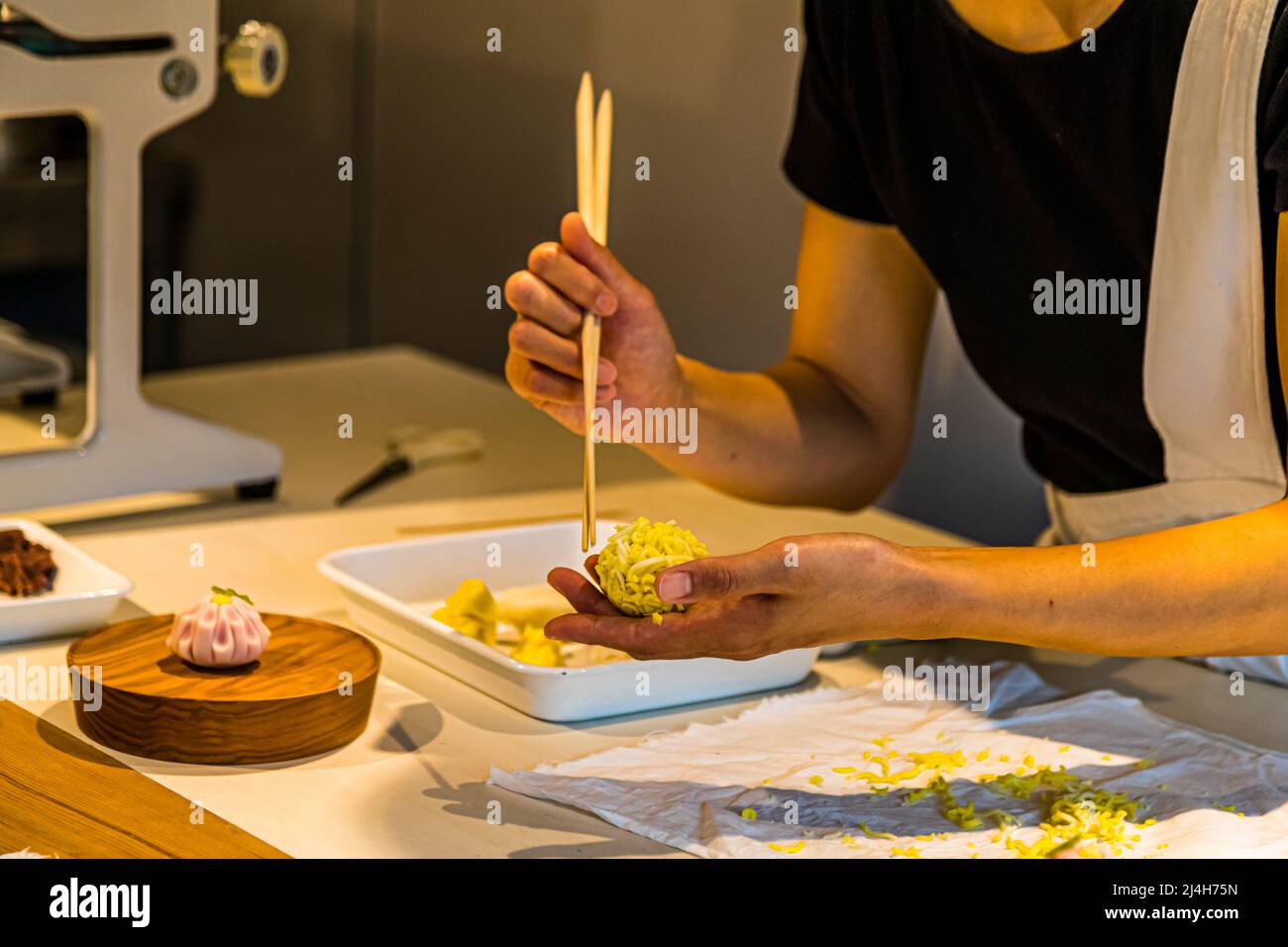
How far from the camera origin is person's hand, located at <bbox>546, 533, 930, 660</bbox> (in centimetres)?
96

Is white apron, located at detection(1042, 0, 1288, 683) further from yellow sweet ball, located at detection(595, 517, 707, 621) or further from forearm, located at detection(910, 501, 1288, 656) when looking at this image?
yellow sweet ball, located at detection(595, 517, 707, 621)

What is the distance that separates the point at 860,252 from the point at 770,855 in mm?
712

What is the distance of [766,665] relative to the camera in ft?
4.07

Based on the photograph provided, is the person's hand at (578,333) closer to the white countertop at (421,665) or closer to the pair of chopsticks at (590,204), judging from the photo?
the pair of chopsticks at (590,204)

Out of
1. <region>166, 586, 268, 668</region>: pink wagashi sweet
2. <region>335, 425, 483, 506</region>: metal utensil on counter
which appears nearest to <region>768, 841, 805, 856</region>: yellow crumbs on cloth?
<region>166, 586, 268, 668</region>: pink wagashi sweet

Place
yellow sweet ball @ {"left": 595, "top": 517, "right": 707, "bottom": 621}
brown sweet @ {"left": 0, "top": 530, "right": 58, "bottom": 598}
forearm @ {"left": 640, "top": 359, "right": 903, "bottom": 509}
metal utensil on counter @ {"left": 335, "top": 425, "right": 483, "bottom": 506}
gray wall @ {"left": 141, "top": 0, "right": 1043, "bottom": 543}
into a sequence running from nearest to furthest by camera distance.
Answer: yellow sweet ball @ {"left": 595, "top": 517, "right": 707, "bottom": 621} < brown sweet @ {"left": 0, "top": 530, "right": 58, "bottom": 598} < forearm @ {"left": 640, "top": 359, "right": 903, "bottom": 509} < metal utensil on counter @ {"left": 335, "top": 425, "right": 483, "bottom": 506} < gray wall @ {"left": 141, "top": 0, "right": 1043, "bottom": 543}

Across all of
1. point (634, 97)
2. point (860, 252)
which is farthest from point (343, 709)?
point (634, 97)

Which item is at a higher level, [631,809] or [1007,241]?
[1007,241]

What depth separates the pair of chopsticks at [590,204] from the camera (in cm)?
108

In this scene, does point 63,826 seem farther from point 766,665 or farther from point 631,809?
point 766,665

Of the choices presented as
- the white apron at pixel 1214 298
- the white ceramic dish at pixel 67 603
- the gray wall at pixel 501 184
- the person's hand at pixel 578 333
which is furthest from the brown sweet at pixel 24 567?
the gray wall at pixel 501 184

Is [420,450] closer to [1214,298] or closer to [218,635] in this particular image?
[218,635]

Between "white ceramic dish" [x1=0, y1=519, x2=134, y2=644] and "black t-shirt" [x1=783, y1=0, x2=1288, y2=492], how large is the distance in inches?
27.1

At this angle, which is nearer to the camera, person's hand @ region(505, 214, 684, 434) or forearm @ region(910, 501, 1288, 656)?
forearm @ region(910, 501, 1288, 656)
